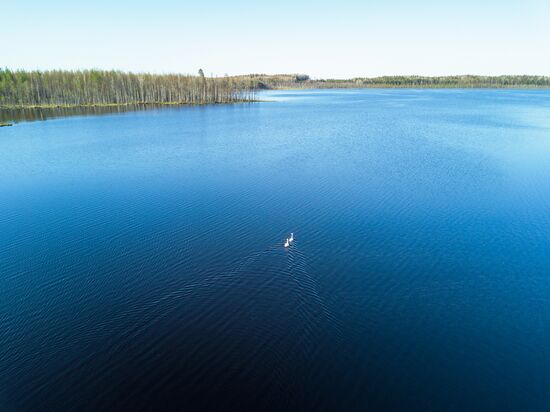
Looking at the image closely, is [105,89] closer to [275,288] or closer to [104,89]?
[104,89]

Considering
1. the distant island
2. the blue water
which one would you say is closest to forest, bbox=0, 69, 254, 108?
the distant island

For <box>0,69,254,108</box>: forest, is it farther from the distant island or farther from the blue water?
the blue water

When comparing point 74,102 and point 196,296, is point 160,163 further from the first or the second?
point 74,102

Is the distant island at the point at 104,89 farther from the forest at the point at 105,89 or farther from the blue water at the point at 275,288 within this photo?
the blue water at the point at 275,288

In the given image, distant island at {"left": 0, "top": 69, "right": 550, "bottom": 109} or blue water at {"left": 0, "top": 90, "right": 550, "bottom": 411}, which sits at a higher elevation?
distant island at {"left": 0, "top": 69, "right": 550, "bottom": 109}

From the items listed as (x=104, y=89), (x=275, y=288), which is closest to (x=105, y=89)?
(x=104, y=89)

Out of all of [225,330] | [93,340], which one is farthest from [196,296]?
[93,340]
